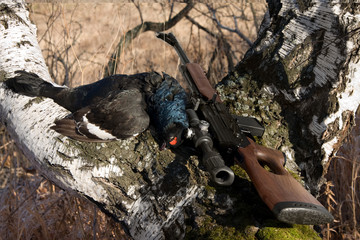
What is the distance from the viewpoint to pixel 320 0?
5.77 ft

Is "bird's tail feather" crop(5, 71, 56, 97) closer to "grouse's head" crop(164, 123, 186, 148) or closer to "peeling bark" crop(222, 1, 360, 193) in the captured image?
"grouse's head" crop(164, 123, 186, 148)

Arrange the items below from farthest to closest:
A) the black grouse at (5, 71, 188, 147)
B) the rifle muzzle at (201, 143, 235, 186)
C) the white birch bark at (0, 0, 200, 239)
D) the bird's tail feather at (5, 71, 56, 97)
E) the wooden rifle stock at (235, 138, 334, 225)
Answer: the bird's tail feather at (5, 71, 56, 97), the black grouse at (5, 71, 188, 147), the white birch bark at (0, 0, 200, 239), the rifle muzzle at (201, 143, 235, 186), the wooden rifle stock at (235, 138, 334, 225)

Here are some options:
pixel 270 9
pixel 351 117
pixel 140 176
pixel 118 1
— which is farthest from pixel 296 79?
pixel 118 1

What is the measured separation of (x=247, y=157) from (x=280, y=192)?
0.23 m

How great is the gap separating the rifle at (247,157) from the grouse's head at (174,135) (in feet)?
0.18

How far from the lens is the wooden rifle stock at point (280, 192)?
3.80 feet

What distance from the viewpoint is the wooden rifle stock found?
3.80ft

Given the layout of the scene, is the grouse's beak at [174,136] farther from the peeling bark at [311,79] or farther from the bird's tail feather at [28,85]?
the bird's tail feather at [28,85]

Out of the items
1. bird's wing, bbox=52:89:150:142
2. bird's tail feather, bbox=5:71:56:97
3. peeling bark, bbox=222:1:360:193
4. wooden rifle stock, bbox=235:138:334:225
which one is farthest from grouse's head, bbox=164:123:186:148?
bird's tail feather, bbox=5:71:56:97

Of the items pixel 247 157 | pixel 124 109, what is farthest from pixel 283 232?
pixel 124 109

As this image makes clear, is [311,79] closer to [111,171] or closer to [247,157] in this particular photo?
[247,157]

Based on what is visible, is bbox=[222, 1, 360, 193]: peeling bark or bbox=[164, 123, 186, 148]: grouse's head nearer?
bbox=[164, 123, 186, 148]: grouse's head

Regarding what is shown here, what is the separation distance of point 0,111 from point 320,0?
1786 mm

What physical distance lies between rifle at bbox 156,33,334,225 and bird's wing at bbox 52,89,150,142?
9.7 inches
